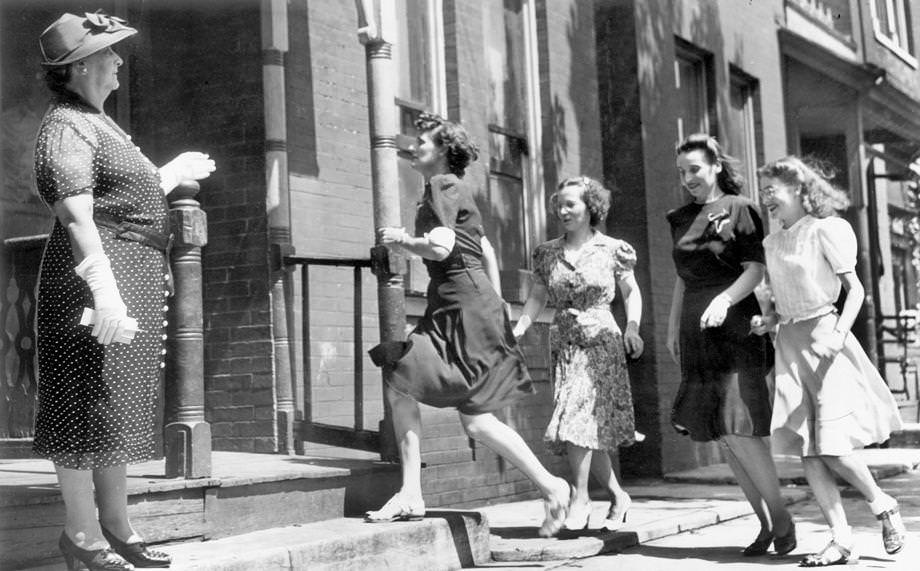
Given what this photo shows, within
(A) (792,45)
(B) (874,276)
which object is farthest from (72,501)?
(B) (874,276)

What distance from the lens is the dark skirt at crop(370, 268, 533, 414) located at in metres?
5.75

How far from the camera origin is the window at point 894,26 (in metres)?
17.7

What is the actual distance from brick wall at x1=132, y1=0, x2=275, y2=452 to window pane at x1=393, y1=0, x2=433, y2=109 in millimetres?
1624

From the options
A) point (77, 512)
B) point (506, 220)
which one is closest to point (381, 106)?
point (506, 220)

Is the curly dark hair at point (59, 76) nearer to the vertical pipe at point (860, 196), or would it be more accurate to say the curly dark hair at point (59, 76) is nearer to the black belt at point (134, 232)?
the black belt at point (134, 232)

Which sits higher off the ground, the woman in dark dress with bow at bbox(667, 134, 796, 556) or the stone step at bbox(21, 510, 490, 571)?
the woman in dark dress with bow at bbox(667, 134, 796, 556)

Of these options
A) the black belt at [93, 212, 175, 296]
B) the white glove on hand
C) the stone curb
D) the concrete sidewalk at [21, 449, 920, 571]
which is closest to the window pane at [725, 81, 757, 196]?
the concrete sidewalk at [21, 449, 920, 571]

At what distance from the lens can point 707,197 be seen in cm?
626

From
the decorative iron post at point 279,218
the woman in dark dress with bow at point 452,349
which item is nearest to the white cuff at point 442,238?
the woman in dark dress with bow at point 452,349

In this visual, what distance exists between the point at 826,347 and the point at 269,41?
11.5 ft

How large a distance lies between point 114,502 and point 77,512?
7.8 inches

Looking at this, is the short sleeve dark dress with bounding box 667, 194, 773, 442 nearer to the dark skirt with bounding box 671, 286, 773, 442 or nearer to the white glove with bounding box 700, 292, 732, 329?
the dark skirt with bounding box 671, 286, 773, 442

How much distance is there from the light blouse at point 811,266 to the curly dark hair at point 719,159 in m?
0.48

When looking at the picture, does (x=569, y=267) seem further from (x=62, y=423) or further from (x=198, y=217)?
(x=62, y=423)
